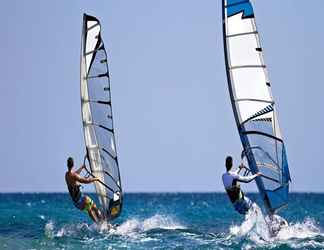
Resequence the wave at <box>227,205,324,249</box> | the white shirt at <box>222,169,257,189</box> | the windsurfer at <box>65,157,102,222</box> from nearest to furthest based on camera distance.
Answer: the white shirt at <box>222,169,257,189</box> < the wave at <box>227,205,324,249</box> < the windsurfer at <box>65,157,102,222</box>

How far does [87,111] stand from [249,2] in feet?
12.6

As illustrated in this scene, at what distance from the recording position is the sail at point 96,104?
56.9 feet

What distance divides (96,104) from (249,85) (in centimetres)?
331

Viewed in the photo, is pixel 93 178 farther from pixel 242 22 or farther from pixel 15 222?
pixel 15 222

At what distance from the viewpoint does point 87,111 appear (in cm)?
1739

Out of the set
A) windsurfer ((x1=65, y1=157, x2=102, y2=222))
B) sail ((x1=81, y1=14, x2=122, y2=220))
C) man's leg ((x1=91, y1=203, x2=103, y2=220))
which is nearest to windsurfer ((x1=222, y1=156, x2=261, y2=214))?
windsurfer ((x1=65, y1=157, x2=102, y2=222))

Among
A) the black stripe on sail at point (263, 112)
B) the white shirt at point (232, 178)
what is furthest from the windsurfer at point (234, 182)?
the black stripe on sail at point (263, 112)

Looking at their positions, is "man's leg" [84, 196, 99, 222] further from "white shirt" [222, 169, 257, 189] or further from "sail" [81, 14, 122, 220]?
"white shirt" [222, 169, 257, 189]

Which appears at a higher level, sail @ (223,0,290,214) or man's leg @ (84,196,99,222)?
sail @ (223,0,290,214)

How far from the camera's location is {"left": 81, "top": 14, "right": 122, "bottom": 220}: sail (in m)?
17.3

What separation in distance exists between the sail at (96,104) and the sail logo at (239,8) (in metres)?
3.00

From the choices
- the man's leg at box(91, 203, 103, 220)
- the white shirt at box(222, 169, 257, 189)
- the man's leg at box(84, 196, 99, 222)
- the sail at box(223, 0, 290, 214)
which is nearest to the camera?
the white shirt at box(222, 169, 257, 189)

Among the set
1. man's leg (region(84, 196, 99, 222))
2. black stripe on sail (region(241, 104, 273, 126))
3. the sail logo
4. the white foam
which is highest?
the sail logo

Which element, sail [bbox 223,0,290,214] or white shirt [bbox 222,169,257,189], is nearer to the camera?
white shirt [bbox 222,169,257,189]
